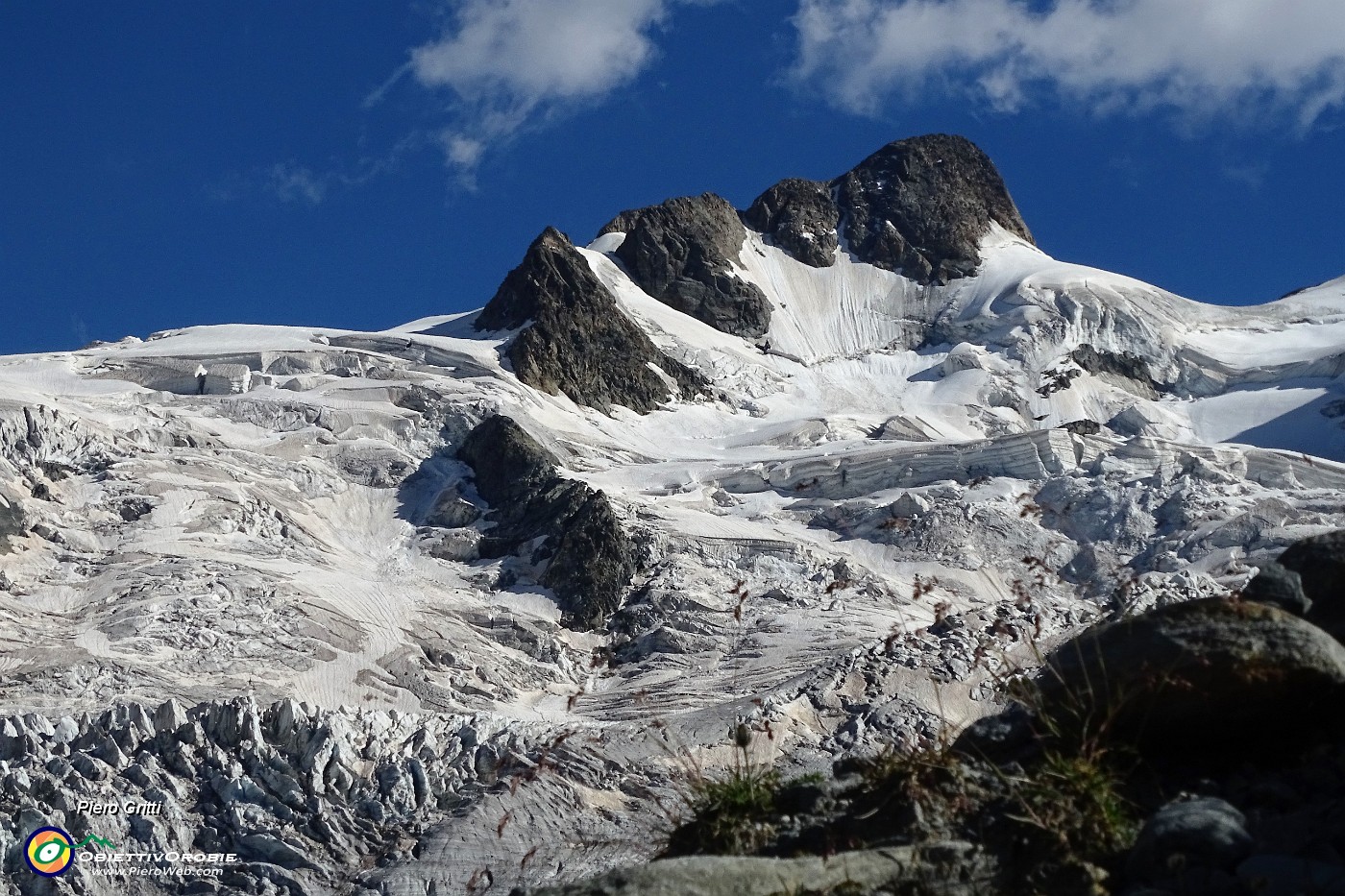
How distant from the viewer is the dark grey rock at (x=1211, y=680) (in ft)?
19.5

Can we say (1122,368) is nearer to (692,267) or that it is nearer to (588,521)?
(692,267)

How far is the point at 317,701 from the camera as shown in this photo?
33219 millimetres

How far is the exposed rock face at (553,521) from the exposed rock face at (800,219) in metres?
44.0

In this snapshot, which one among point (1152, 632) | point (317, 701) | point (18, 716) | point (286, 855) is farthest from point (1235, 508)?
point (1152, 632)

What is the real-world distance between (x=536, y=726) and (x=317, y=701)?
16.5ft

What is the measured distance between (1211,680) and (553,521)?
41.2m

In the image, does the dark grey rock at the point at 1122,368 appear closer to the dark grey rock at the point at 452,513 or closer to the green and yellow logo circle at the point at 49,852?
the dark grey rock at the point at 452,513

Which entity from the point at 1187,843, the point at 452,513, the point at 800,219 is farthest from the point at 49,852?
→ the point at 800,219

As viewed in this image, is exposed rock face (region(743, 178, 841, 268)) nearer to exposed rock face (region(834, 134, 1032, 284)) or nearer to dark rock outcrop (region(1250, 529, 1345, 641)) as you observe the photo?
exposed rock face (region(834, 134, 1032, 284))

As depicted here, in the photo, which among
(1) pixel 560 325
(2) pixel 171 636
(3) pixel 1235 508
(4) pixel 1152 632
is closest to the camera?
(4) pixel 1152 632

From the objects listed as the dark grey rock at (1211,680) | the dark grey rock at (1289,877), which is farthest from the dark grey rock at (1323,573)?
the dark grey rock at (1289,877)

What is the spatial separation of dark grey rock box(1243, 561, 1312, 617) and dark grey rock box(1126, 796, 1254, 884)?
1833 millimetres

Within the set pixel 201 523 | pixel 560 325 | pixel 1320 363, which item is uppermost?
pixel 560 325

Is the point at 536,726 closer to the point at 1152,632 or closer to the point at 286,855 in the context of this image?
the point at 286,855
